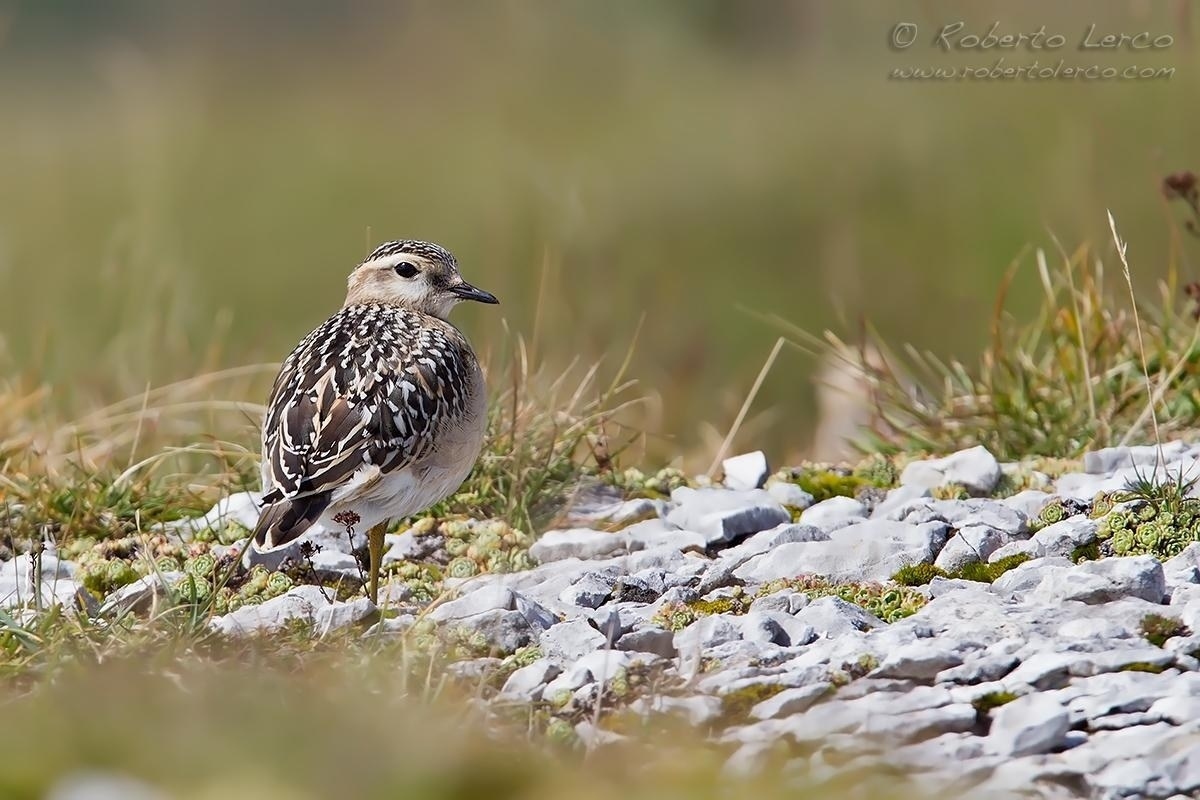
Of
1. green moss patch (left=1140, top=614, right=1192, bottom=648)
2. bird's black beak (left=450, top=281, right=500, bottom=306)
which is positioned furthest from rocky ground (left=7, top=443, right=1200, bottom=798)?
bird's black beak (left=450, top=281, right=500, bottom=306)

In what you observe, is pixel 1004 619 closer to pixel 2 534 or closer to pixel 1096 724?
pixel 1096 724

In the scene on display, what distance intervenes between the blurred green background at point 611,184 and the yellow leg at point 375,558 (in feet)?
5.60

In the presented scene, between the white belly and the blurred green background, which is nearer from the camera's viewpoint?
the white belly

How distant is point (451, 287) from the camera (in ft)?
24.1

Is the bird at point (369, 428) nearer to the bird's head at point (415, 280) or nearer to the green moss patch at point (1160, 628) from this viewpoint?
the bird's head at point (415, 280)

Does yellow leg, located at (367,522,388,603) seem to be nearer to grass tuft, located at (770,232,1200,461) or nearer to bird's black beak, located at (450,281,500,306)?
bird's black beak, located at (450,281,500,306)

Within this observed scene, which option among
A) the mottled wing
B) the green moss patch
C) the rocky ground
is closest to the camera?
the rocky ground

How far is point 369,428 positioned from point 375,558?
0.48 metres

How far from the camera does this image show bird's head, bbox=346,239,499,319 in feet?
23.8

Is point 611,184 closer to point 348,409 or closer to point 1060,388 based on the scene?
point 1060,388

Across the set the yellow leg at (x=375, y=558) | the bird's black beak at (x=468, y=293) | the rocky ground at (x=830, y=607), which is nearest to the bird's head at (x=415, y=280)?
the bird's black beak at (x=468, y=293)

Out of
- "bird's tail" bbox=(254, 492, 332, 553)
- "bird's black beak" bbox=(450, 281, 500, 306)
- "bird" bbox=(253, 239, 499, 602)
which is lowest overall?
"bird's tail" bbox=(254, 492, 332, 553)

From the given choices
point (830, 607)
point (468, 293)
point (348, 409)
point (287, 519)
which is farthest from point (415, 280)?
point (830, 607)

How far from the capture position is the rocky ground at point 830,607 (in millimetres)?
4254
